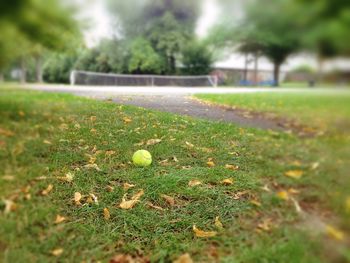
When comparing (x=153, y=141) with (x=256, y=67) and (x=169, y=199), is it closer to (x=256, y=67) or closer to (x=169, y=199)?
(x=169, y=199)

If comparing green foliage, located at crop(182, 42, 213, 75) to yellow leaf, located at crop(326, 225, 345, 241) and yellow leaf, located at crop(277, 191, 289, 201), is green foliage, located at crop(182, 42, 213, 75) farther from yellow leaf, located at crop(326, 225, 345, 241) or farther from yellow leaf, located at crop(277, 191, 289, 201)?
yellow leaf, located at crop(326, 225, 345, 241)

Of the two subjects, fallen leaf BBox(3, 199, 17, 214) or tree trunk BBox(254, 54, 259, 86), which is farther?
fallen leaf BBox(3, 199, 17, 214)

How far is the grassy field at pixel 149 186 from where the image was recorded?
1.32 m

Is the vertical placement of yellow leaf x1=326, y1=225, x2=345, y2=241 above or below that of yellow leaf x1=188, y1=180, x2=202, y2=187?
above

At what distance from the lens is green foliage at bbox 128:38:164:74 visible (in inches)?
54.4

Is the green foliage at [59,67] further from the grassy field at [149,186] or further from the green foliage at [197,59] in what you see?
the green foliage at [197,59]

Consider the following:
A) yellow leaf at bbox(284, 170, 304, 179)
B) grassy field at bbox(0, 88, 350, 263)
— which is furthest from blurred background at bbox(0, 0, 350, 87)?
yellow leaf at bbox(284, 170, 304, 179)

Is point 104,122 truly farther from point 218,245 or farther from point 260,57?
point 260,57

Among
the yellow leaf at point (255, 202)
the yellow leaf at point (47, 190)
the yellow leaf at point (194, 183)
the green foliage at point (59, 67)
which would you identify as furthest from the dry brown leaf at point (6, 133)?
the yellow leaf at point (255, 202)

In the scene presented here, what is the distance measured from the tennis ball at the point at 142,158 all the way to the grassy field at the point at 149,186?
0.03 meters

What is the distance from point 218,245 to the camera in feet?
4.94

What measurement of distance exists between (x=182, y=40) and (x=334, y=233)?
86 centimetres

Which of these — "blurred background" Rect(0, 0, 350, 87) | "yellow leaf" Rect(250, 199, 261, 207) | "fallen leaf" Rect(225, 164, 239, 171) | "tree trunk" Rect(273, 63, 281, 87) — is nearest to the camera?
"blurred background" Rect(0, 0, 350, 87)

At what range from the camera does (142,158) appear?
1.95 m
